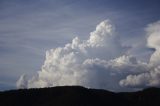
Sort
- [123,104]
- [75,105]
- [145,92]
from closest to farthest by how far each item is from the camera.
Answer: [75,105], [123,104], [145,92]

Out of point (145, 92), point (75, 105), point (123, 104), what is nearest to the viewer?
point (75, 105)

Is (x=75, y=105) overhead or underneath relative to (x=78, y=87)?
underneath

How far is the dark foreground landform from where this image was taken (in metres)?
167

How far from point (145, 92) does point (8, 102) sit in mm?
74856

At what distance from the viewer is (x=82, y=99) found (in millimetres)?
168125

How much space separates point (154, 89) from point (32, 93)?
224ft

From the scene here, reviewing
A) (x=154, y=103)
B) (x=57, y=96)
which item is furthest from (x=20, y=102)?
(x=154, y=103)

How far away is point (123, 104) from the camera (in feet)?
575

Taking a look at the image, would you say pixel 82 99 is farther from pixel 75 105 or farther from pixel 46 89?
pixel 46 89

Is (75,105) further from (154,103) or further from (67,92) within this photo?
(154,103)

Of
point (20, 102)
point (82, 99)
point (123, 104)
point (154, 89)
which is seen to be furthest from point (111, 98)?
point (20, 102)

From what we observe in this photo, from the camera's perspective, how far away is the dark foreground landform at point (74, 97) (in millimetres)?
167375

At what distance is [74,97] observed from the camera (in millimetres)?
170500

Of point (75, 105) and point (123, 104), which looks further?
point (123, 104)
